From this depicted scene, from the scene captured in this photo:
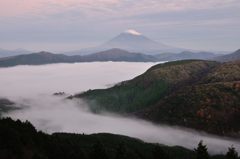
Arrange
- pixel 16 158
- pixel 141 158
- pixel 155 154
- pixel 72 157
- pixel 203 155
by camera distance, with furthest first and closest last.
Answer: pixel 141 158, pixel 72 157, pixel 16 158, pixel 155 154, pixel 203 155

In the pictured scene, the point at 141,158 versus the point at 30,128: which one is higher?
the point at 30,128

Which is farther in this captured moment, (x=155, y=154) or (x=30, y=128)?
(x=30, y=128)

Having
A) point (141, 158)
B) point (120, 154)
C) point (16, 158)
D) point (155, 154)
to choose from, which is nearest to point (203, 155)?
point (155, 154)

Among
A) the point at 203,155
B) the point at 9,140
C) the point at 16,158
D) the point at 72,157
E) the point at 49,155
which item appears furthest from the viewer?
the point at 72,157

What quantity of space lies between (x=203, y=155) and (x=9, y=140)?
54470 millimetres

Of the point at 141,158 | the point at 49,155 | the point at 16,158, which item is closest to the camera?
the point at 16,158

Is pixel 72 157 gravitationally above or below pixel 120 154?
below

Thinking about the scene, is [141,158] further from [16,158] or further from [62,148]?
[16,158]

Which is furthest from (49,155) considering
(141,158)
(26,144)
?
(141,158)

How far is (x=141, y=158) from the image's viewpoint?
625 feet

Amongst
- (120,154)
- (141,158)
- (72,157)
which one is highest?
(120,154)

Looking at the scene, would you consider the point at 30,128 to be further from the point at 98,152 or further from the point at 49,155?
the point at 98,152

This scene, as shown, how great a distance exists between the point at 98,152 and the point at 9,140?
3133 centimetres

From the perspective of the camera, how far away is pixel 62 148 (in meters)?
130
